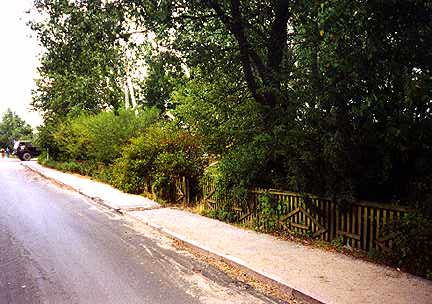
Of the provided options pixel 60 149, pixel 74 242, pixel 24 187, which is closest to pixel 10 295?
pixel 74 242

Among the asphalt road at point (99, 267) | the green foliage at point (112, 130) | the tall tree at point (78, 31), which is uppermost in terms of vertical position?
the tall tree at point (78, 31)

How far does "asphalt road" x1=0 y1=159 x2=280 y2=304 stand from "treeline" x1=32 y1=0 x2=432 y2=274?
109 inches

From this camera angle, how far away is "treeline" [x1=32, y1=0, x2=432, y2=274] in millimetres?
5988

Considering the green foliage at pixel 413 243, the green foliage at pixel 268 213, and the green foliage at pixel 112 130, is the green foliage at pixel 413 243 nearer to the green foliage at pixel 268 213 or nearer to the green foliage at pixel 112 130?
the green foliage at pixel 268 213

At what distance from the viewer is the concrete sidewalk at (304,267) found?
496 cm

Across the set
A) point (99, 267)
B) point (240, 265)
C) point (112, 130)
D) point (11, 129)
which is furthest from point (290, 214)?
point (11, 129)

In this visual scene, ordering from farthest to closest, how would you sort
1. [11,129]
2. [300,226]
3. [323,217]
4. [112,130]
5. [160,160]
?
[11,129], [112,130], [160,160], [300,226], [323,217]

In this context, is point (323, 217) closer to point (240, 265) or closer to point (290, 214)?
point (290, 214)

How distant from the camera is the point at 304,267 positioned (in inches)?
238

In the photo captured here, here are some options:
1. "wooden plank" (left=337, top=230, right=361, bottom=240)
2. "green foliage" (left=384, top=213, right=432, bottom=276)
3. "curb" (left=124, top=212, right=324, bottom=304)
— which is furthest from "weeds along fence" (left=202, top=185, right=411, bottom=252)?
"curb" (left=124, top=212, right=324, bottom=304)

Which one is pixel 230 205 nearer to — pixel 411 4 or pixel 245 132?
pixel 245 132

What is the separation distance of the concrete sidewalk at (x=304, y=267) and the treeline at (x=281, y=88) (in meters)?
1.15

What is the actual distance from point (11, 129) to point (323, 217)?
264 feet

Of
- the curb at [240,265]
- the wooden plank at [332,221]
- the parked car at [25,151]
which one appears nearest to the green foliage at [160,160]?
the curb at [240,265]
